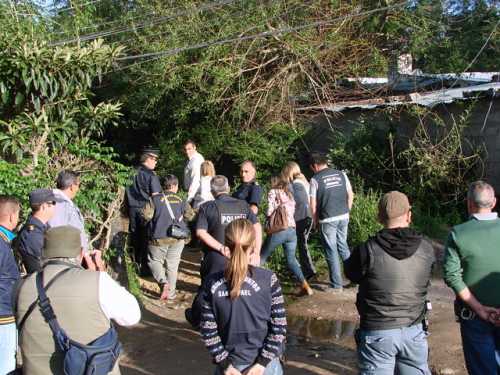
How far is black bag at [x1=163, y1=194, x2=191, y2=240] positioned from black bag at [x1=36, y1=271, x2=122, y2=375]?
4.14m

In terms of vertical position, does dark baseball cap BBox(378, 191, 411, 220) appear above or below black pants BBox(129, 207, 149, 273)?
above

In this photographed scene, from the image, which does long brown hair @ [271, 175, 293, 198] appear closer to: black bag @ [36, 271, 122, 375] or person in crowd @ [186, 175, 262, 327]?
person in crowd @ [186, 175, 262, 327]

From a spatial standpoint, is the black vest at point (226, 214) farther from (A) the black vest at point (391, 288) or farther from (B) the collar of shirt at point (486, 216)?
(B) the collar of shirt at point (486, 216)

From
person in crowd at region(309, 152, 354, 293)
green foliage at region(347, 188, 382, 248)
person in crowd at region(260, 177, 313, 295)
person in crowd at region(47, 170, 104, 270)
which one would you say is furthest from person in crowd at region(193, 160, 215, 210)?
person in crowd at region(47, 170, 104, 270)

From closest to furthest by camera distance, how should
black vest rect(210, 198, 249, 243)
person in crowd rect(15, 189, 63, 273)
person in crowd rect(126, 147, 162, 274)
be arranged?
1. person in crowd rect(15, 189, 63, 273)
2. black vest rect(210, 198, 249, 243)
3. person in crowd rect(126, 147, 162, 274)

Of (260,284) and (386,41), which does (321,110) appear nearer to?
(386,41)

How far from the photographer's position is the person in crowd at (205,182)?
8.13 m

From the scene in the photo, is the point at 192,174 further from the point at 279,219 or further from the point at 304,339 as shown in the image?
the point at 304,339

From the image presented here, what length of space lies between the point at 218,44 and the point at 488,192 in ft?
26.4

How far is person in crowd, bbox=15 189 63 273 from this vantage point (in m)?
4.67

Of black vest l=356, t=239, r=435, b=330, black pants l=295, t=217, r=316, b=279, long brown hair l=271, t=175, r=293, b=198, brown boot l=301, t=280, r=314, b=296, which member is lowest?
brown boot l=301, t=280, r=314, b=296

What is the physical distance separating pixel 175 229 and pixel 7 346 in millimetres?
3492

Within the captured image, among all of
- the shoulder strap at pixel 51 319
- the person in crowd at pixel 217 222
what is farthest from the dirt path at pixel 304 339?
the shoulder strap at pixel 51 319

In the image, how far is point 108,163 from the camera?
7254 mm
